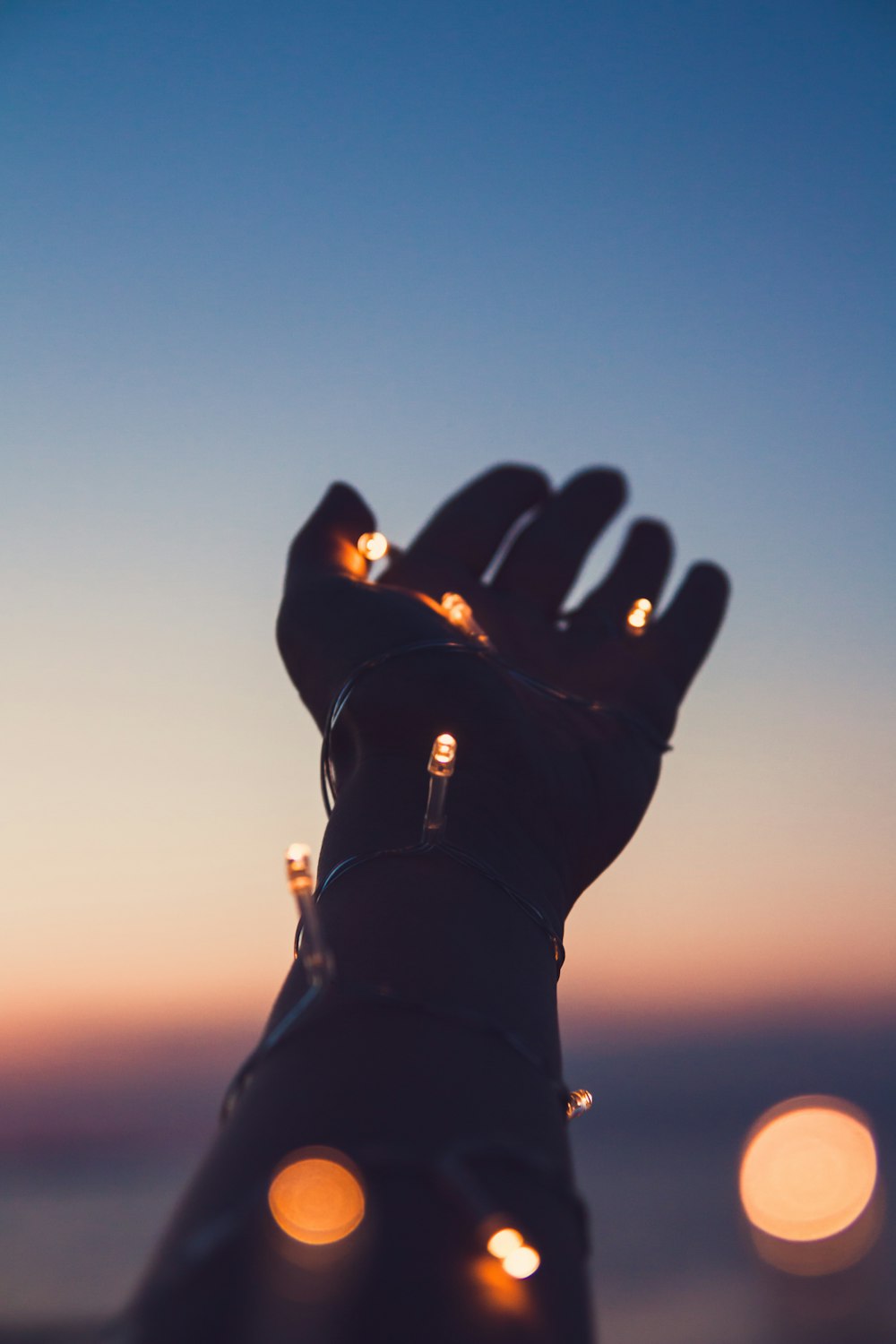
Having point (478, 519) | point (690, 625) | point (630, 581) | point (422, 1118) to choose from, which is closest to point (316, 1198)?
point (422, 1118)

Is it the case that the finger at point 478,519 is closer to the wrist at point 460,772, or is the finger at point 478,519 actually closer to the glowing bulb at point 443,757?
the wrist at point 460,772

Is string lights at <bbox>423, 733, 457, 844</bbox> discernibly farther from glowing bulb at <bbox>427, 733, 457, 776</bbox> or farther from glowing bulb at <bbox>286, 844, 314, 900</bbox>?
glowing bulb at <bbox>286, 844, 314, 900</bbox>

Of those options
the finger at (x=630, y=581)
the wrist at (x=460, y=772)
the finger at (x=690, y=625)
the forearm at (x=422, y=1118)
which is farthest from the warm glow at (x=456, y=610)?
the forearm at (x=422, y=1118)

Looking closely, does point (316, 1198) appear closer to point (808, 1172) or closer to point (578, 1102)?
point (578, 1102)

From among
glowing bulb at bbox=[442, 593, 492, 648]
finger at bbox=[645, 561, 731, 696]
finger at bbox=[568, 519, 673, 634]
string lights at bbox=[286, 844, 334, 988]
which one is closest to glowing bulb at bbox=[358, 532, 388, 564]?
glowing bulb at bbox=[442, 593, 492, 648]

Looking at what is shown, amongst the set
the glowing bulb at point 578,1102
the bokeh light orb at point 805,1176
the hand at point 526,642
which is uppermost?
the hand at point 526,642
